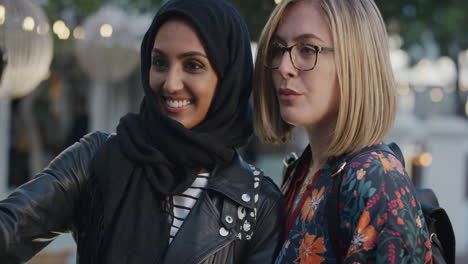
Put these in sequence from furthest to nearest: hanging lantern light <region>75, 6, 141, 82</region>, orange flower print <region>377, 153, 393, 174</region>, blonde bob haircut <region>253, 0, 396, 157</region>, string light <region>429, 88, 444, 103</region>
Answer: string light <region>429, 88, 444, 103</region>
hanging lantern light <region>75, 6, 141, 82</region>
blonde bob haircut <region>253, 0, 396, 157</region>
orange flower print <region>377, 153, 393, 174</region>

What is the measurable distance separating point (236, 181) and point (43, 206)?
2.23ft

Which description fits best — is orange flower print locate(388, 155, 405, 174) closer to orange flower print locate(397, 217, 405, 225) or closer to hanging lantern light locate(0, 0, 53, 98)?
orange flower print locate(397, 217, 405, 225)

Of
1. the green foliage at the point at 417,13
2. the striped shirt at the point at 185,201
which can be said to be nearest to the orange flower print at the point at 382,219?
the striped shirt at the point at 185,201

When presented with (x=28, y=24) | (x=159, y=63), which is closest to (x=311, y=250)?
(x=159, y=63)

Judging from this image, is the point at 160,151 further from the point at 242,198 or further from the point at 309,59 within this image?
the point at 309,59

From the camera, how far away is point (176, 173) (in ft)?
7.07

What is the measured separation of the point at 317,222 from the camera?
1895 mm

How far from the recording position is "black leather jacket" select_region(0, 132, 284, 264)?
184 centimetres

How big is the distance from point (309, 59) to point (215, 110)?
1.29 ft

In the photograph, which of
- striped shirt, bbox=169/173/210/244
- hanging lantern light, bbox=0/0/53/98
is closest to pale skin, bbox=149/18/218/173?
striped shirt, bbox=169/173/210/244

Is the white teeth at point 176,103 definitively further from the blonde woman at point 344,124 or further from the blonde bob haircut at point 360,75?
the blonde bob haircut at point 360,75

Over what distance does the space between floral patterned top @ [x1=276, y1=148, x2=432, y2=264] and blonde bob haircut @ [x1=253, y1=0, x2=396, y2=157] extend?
116mm

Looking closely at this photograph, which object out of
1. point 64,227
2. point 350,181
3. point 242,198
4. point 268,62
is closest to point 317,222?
point 350,181

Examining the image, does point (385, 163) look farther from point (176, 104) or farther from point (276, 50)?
point (176, 104)
